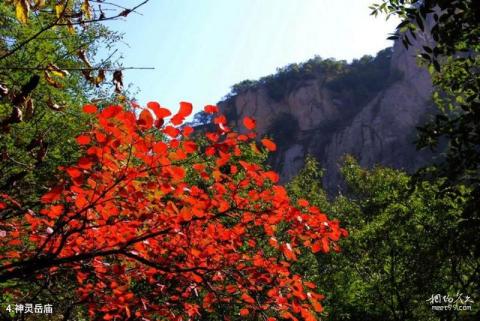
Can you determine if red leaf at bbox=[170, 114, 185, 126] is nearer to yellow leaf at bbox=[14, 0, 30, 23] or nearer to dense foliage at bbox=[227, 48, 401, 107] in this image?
yellow leaf at bbox=[14, 0, 30, 23]

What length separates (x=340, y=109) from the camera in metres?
73.2

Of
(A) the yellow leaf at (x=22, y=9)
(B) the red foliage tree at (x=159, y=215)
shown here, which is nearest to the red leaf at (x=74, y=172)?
(B) the red foliage tree at (x=159, y=215)

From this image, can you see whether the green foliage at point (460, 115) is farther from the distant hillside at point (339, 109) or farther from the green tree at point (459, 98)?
the distant hillside at point (339, 109)

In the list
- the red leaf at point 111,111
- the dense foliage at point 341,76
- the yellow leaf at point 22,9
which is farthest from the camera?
the dense foliage at point 341,76

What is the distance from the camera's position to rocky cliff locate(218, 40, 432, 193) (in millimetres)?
61806

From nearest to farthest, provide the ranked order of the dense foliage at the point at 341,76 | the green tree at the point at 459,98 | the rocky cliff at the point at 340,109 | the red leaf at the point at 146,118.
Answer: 1. the red leaf at the point at 146,118
2. the green tree at the point at 459,98
3. the rocky cliff at the point at 340,109
4. the dense foliage at the point at 341,76

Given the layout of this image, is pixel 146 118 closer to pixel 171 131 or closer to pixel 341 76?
pixel 171 131

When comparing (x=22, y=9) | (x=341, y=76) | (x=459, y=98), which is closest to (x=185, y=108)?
(x=22, y=9)

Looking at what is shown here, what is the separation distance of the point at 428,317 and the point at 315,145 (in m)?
54.8

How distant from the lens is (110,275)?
4633mm

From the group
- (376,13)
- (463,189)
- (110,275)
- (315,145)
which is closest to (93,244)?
(110,275)

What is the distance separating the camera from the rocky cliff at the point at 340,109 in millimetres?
61806

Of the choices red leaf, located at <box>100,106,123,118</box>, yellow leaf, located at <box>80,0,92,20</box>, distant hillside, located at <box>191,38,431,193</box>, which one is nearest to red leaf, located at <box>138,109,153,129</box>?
red leaf, located at <box>100,106,123,118</box>

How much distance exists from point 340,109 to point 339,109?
0.19m
